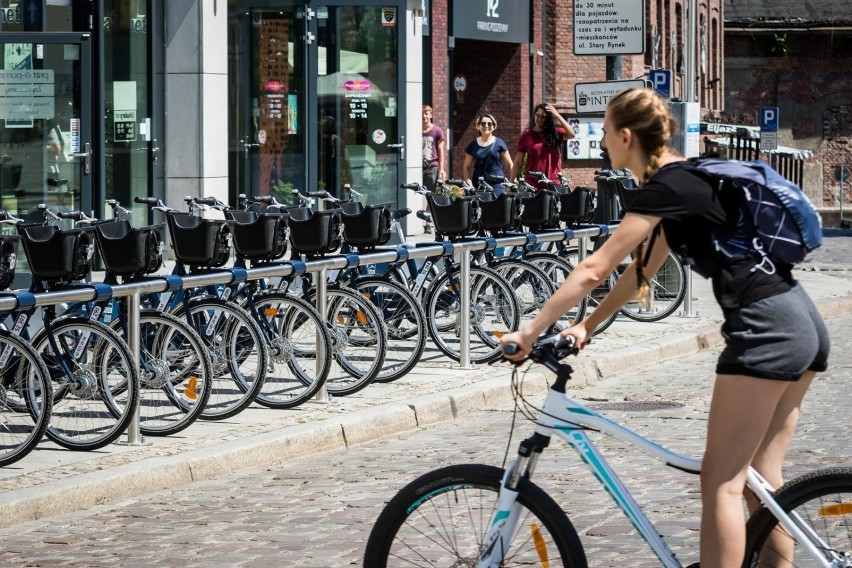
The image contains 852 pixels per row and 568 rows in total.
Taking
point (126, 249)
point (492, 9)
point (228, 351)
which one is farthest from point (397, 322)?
point (492, 9)

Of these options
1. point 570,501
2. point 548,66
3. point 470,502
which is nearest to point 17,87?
point 570,501

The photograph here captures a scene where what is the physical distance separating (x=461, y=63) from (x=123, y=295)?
23.4 meters

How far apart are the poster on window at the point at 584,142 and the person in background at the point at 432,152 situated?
9.33 meters

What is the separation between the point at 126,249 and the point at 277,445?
1338mm

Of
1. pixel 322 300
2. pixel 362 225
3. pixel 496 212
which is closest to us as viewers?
pixel 322 300

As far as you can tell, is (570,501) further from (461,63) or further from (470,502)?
(461,63)

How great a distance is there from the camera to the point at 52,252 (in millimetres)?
8336

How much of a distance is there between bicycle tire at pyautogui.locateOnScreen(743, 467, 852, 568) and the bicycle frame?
4 centimetres

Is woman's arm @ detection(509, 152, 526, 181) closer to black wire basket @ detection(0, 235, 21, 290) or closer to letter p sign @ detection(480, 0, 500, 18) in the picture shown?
black wire basket @ detection(0, 235, 21, 290)

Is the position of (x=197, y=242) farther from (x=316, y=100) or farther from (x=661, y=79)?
(x=316, y=100)

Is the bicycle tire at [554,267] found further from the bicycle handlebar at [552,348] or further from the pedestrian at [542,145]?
the bicycle handlebar at [552,348]

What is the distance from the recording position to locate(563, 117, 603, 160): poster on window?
109 ft

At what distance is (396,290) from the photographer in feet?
35.8

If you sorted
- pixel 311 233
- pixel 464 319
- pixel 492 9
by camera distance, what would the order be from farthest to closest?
pixel 492 9
pixel 464 319
pixel 311 233
